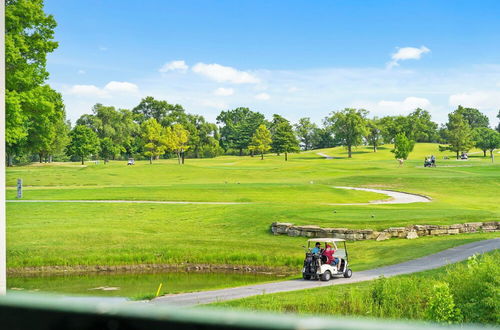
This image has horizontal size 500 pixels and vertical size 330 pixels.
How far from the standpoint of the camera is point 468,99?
180625mm

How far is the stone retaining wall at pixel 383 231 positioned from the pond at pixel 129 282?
584cm

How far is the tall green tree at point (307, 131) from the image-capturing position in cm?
14625

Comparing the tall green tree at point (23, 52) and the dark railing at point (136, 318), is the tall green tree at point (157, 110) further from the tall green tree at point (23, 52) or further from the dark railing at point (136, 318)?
the dark railing at point (136, 318)

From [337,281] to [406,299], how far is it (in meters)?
4.91

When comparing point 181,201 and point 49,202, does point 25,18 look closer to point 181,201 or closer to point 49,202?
point 49,202

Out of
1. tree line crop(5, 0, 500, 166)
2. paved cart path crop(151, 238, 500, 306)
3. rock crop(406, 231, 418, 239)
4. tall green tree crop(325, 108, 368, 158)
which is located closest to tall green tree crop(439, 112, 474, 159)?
tree line crop(5, 0, 500, 166)

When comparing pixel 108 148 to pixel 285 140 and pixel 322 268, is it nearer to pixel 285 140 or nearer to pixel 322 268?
pixel 285 140

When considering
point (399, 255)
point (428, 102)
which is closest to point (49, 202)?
point (399, 255)

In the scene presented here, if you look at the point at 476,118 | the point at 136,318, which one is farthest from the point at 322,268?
the point at 476,118

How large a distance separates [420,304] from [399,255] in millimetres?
11014

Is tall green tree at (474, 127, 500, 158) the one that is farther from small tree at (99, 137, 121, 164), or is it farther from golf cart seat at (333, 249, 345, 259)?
golf cart seat at (333, 249, 345, 259)

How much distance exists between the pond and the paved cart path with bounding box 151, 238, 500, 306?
208 centimetres

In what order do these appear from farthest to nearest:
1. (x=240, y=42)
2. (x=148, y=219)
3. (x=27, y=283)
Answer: (x=240, y=42)
(x=148, y=219)
(x=27, y=283)

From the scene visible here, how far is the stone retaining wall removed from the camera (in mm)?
28719
